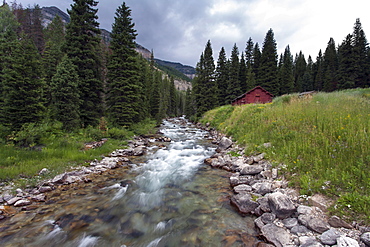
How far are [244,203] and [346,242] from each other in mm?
2503

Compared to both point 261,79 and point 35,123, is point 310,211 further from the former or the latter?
point 261,79

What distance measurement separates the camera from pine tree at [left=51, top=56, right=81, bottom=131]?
12.1 m

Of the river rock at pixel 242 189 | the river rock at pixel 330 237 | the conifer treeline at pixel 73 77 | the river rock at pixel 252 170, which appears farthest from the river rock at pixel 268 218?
the conifer treeline at pixel 73 77

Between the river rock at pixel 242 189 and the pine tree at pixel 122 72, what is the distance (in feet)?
43.5

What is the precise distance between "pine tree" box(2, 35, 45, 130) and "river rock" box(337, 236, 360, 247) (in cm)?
1430

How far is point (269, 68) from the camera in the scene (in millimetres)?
42000

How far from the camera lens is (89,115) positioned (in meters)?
15.6

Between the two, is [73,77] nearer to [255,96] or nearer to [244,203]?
[244,203]

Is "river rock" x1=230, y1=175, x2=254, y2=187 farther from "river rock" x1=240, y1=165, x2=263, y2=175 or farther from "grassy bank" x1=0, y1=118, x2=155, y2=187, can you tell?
"grassy bank" x1=0, y1=118, x2=155, y2=187

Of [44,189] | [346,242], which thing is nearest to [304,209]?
[346,242]

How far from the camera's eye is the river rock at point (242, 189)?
19.7 ft

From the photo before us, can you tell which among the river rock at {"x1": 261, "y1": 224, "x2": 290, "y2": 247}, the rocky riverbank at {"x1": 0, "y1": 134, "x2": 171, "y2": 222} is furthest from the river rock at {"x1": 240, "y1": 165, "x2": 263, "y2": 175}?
the rocky riverbank at {"x1": 0, "y1": 134, "x2": 171, "y2": 222}

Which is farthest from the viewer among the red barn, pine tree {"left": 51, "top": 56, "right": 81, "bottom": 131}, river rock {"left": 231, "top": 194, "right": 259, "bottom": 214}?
the red barn

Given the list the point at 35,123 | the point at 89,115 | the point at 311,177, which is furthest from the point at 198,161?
the point at 89,115
